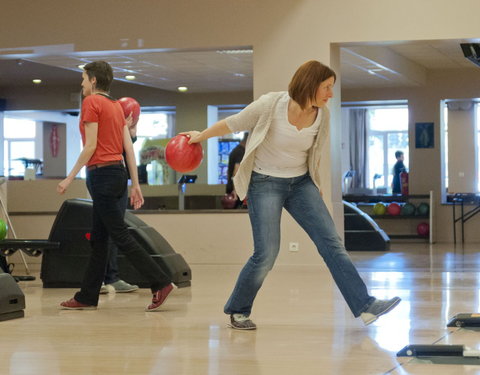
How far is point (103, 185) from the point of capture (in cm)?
478

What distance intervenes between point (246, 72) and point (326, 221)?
9192 millimetres

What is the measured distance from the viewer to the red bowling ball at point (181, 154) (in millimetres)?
4102

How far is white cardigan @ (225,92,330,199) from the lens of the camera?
403cm

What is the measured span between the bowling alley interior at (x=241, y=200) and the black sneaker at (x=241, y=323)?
5 cm

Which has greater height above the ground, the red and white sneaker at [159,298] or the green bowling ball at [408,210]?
the green bowling ball at [408,210]

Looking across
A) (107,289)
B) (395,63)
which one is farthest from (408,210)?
(107,289)

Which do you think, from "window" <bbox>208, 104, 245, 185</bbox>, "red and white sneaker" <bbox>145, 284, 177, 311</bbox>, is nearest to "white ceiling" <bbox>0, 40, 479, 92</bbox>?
"window" <bbox>208, 104, 245, 185</bbox>

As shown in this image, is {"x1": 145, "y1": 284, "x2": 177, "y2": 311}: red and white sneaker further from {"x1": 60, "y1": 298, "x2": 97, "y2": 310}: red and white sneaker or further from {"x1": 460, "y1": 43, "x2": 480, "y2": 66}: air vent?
{"x1": 460, "y1": 43, "x2": 480, "y2": 66}: air vent

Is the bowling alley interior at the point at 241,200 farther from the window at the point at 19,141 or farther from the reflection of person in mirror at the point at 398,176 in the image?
the window at the point at 19,141

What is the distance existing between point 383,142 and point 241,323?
15.3 metres

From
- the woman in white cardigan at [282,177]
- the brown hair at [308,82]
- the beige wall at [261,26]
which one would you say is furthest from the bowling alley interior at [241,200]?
the brown hair at [308,82]

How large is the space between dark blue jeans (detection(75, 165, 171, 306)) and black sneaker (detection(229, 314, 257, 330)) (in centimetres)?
86

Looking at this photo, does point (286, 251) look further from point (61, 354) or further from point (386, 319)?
point (61, 354)

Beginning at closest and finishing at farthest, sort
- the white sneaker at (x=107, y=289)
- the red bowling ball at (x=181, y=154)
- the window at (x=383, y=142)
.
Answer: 1. the red bowling ball at (x=181, y=154)
2. the white sneaker at (x=107, y=289)
3. the window at (x=383, y=142)
